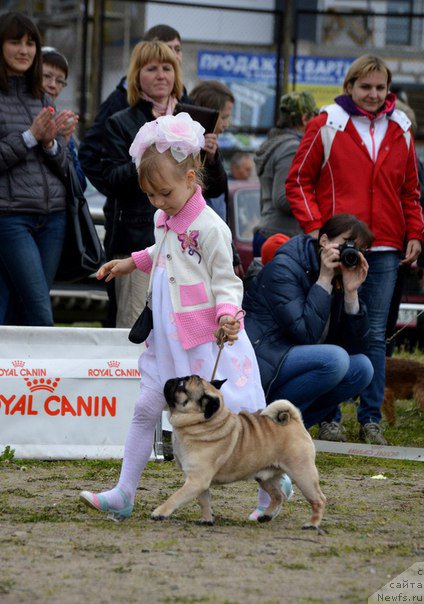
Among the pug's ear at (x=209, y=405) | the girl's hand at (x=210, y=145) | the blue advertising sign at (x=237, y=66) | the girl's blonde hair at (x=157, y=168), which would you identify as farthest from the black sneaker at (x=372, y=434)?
the blue advertising sign at (x=237, y=66)

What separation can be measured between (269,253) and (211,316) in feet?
7.78

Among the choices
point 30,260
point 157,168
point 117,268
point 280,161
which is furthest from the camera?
point 280,161

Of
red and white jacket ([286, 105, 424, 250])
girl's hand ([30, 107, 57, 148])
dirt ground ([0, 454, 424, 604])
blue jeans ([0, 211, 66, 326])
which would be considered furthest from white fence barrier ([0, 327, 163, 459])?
red and white jacket ([286, 105, 424, 250])

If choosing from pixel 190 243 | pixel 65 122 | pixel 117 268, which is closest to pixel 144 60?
pixel 65 122

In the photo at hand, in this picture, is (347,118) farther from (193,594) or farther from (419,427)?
(193,594)

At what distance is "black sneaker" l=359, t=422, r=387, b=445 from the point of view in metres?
6.95

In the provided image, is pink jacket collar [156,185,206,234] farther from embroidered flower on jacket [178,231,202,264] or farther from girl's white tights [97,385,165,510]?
girl's white tights [97,385,165,510]

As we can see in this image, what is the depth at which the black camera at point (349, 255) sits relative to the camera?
19.7 ft

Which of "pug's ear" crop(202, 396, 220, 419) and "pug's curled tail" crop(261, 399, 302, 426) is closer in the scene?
"pug's ear" crop(202, 396, 220, 419)

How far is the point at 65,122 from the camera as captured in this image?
6.59 m

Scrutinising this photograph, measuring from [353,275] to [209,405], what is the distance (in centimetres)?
179

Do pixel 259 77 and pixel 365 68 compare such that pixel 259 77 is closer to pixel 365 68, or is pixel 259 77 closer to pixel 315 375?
pixel 365 68

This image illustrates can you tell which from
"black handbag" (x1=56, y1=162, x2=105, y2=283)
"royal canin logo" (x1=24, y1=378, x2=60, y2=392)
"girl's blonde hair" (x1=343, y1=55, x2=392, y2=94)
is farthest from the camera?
"girl's blonde hair" (x1=343, y1=55, x2=392, y2=94)

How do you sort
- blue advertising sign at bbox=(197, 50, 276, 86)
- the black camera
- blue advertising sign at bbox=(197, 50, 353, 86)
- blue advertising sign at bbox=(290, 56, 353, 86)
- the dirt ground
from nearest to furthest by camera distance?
the dirt ground, the black camera, blue advertising sign at bbox=(197, 50, 276, 86), blue advertising sign at bbox=(197, 50, 353, 86), blue advertising sign at bbox=(290, 56, 353, 86)
